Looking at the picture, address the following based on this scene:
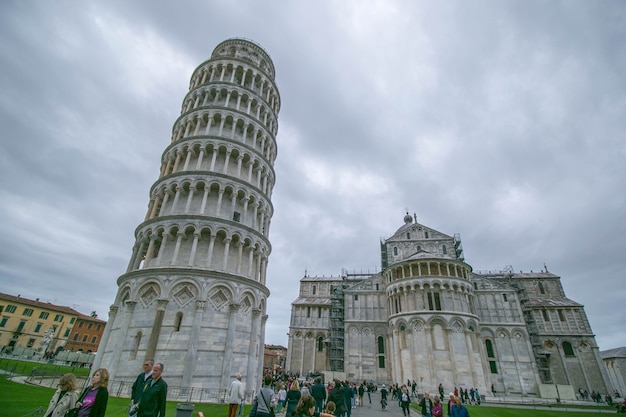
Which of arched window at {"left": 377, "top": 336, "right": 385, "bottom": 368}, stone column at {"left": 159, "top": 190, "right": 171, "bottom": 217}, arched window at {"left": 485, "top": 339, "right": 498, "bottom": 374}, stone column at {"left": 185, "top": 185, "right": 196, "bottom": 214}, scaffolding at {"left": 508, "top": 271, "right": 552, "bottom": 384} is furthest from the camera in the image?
scaffolding at {"left": 508, "top": 271, "right": 552, "bottom": 384}

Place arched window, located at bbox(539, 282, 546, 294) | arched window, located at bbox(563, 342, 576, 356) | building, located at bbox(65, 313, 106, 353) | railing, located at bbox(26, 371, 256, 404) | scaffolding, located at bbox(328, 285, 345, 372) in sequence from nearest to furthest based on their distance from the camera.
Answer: railing, located at bbox(26, 371, 256, 404) → scaffolding, located at bbox(328, 285, 345, 372) → arched window, located at bbox(563, 342, 576, 356) → arched window, located at bbox(539, 282, 546, 294) → building, located at bbox(65, 313, 106, 353)

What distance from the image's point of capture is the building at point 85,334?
185 ft

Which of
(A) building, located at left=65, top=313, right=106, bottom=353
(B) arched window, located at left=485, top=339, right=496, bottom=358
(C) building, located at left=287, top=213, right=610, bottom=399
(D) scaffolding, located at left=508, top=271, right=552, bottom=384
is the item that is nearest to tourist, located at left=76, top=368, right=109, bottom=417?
(C) building, located at left=287, top=213, right=610, bottom=399

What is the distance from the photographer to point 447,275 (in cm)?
3509

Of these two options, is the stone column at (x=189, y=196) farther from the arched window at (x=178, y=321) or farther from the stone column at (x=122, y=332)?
the arched window at (x=178, y=321)

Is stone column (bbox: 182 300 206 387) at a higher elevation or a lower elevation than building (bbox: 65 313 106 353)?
lower

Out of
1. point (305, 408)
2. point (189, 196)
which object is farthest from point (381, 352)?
point (305, 408)

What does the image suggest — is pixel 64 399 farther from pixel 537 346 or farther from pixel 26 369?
pixel 537 346

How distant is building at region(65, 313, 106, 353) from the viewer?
56.3 meters

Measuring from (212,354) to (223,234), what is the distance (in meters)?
7.51

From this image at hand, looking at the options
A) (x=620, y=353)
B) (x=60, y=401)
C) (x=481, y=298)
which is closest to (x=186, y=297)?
(x=60, y=401)

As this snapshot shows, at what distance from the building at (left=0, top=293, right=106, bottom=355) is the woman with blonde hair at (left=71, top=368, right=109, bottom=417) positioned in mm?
54651

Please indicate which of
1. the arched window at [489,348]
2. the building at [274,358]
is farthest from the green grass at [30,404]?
the building at [274,358]

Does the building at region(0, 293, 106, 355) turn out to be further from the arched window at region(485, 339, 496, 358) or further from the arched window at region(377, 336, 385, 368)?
the arched window at region(485, 339, 496, 358)
